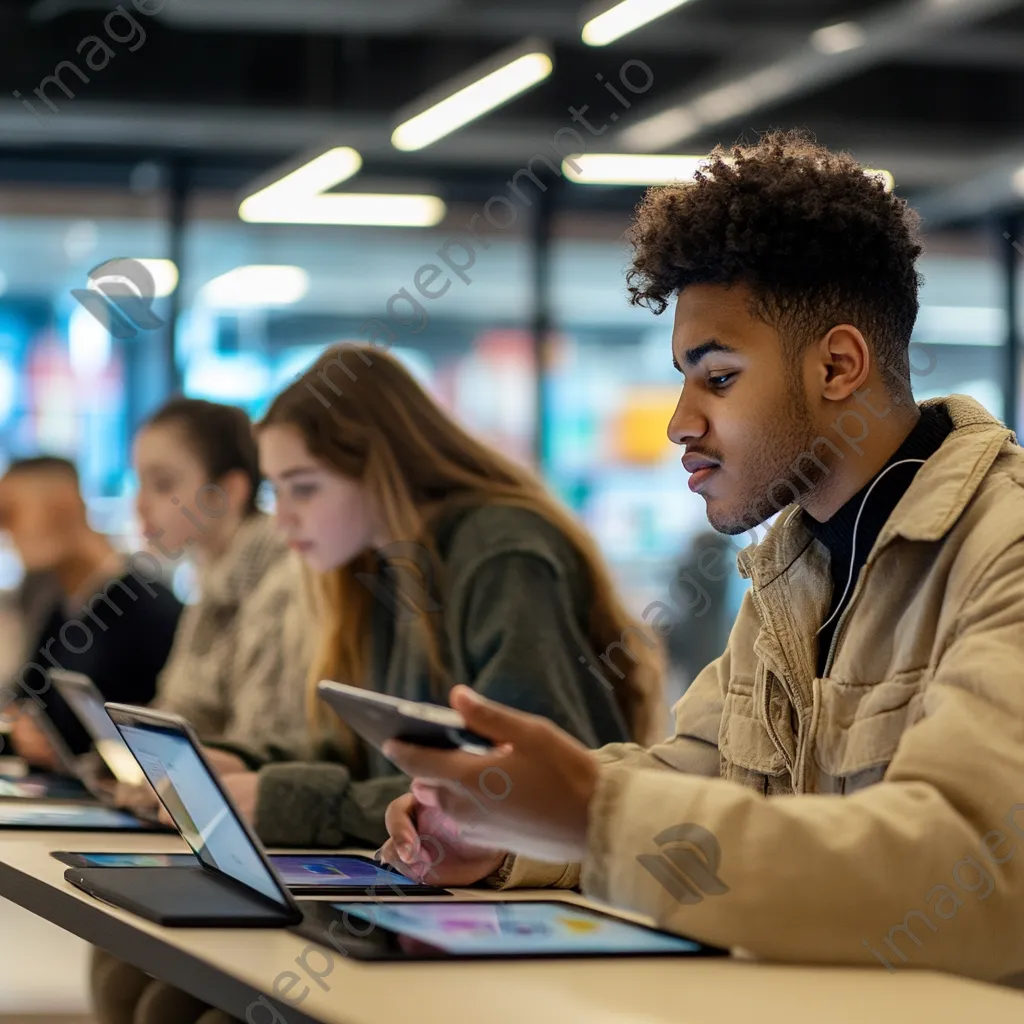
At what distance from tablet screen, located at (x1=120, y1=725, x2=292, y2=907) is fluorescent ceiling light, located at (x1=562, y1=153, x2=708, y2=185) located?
596 centimetres

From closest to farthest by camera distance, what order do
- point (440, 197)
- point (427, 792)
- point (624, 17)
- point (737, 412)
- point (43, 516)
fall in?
1. point (427, 792)
2. point (737, 412)
3. point (43, 516)
4. point (624, 17)
5. point (440, 197)

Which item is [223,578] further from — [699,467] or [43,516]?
[699,467]

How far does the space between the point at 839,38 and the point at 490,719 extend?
5074mm

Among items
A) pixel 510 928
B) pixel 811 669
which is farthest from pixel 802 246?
pixel 510 928

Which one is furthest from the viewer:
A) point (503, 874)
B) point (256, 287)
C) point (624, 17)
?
point (256, 287)

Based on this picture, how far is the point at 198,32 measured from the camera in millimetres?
6859

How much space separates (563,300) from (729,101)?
163 cm

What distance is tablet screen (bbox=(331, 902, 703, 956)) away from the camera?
57.7 inches

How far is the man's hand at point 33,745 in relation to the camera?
11.6 ft

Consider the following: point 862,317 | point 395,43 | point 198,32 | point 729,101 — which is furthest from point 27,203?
point 862,317

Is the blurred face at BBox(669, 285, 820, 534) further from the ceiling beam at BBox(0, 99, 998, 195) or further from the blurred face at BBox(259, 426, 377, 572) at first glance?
the ceiling beam at BBox(0, 99, 998, 195)

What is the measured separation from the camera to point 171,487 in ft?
12.3

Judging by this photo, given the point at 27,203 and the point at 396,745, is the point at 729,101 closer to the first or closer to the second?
the point at 27,203

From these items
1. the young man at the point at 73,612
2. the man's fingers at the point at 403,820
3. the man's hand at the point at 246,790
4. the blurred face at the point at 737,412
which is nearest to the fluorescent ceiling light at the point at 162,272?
the young man at the point at 73,612
